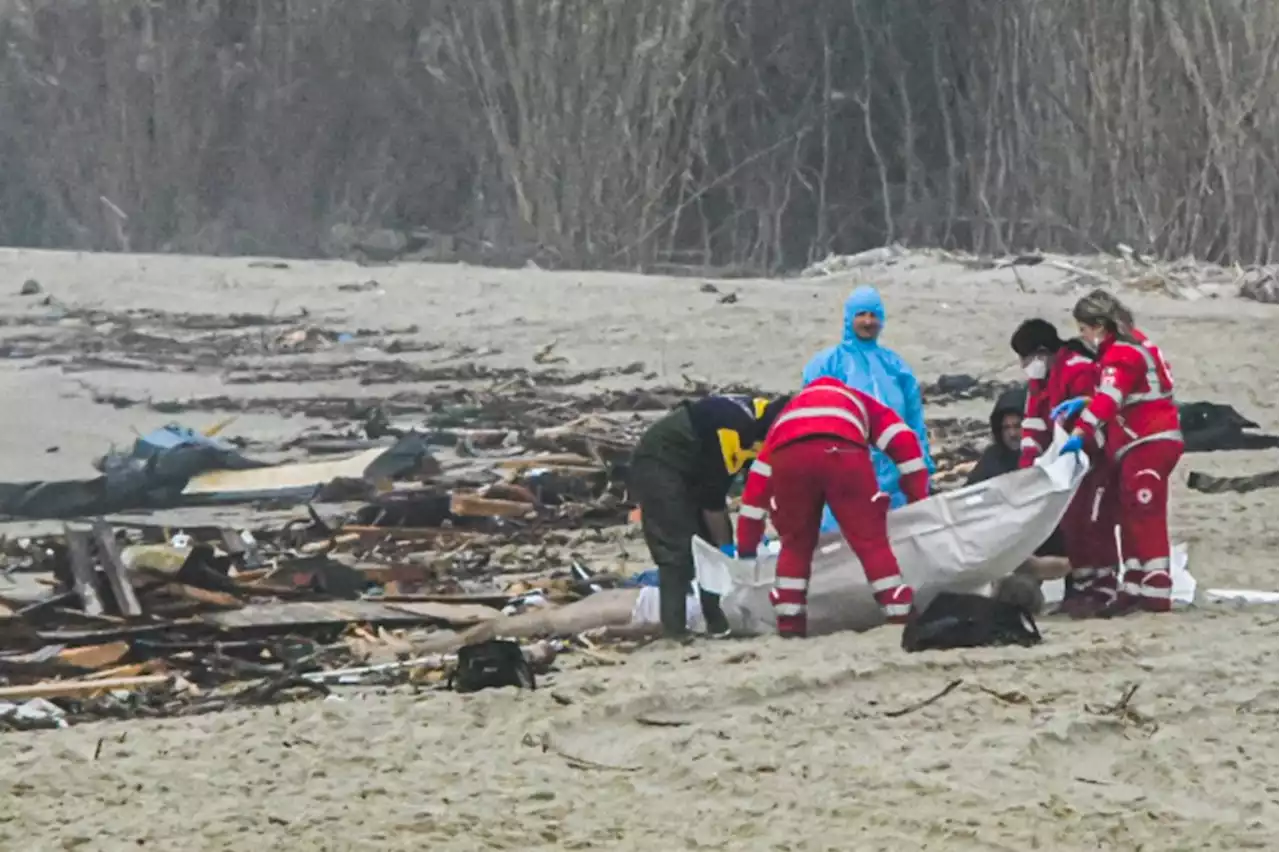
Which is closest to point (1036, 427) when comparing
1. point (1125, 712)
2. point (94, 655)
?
point (1125, 712)

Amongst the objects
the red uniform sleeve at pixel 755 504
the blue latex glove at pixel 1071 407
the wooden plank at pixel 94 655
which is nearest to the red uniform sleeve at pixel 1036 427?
the blue latex glove at pixel 1071 407

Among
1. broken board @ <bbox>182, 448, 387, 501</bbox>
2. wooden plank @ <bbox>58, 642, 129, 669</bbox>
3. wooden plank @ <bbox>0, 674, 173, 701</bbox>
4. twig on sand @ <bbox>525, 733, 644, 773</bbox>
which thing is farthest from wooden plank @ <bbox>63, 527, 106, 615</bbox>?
twig on sand @ <bbox>525, 733, 644, 773</bbox>

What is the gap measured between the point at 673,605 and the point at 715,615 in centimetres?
18

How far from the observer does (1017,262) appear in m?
24.2

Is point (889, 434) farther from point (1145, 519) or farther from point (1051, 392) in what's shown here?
point (1145, 519)

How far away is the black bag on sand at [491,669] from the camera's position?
7891mm

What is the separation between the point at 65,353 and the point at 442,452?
19.1ft

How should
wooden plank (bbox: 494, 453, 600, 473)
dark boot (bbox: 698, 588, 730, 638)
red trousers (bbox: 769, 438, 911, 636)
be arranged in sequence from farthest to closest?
wooden plank (bbox: 494, 453, 600, 473)
dark boot (bbox: 698, 588, 730, 638)
red trousers (bbox: 769, 438, 911, 636)

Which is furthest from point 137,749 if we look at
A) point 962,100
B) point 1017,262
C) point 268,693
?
point 962,100

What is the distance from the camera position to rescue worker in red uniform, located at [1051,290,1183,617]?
8.92m

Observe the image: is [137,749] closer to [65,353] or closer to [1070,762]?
[1070,762]

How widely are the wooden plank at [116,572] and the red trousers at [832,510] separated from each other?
9.13 ft

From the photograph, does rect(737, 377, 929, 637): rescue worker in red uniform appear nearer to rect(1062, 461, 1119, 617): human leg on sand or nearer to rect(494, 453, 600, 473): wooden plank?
rect(1062, 461, 1119, 617): human leg on sand

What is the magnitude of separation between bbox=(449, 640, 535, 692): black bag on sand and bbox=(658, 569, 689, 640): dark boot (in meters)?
1.26
